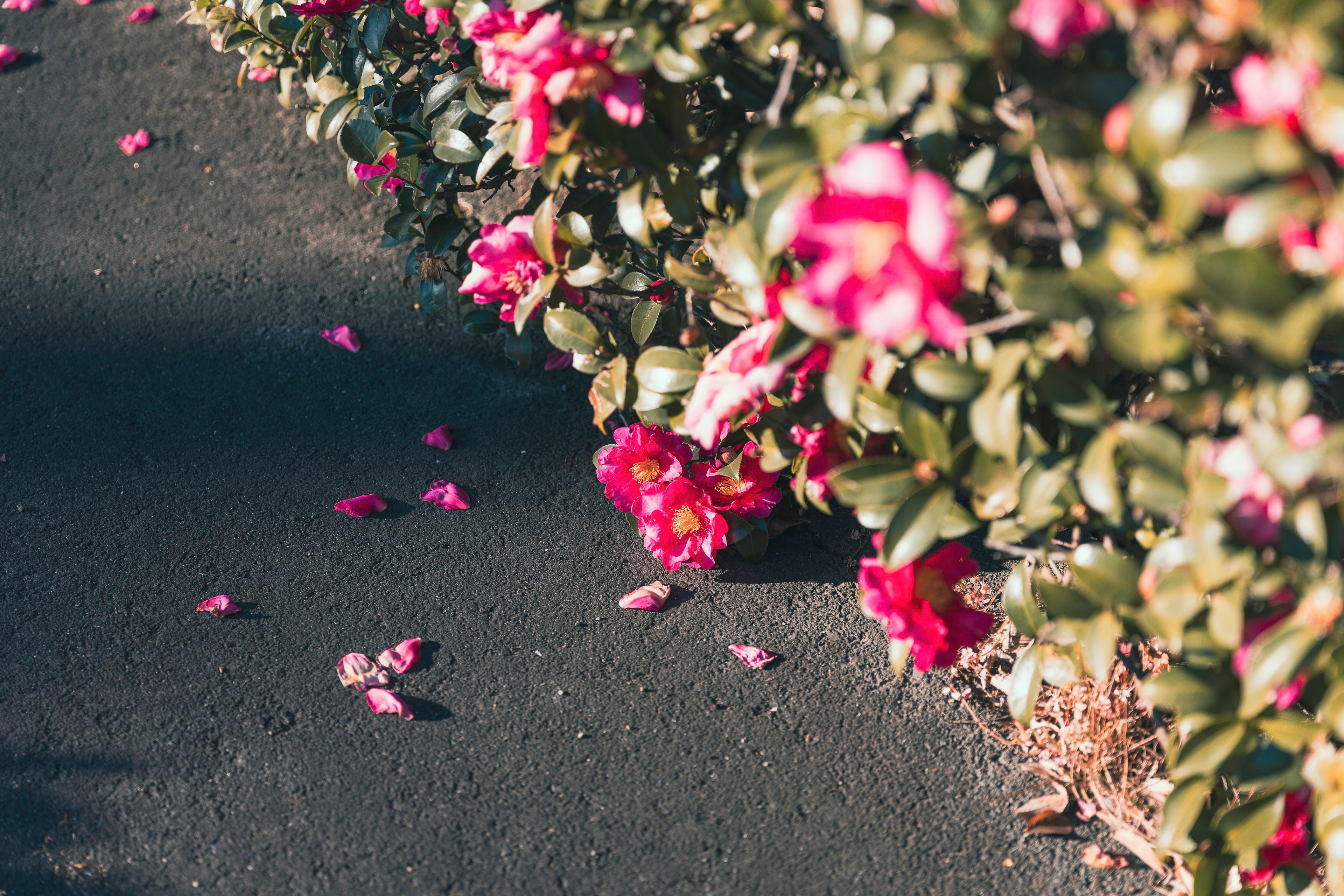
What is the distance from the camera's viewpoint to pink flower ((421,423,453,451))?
253cm

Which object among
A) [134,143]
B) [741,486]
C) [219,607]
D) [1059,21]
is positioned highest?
[1059,21]

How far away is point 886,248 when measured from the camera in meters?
1.01

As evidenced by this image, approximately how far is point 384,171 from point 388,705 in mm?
1281

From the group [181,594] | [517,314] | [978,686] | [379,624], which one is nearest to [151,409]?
[181,594]

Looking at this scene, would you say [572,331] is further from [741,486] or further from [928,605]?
[928,605]

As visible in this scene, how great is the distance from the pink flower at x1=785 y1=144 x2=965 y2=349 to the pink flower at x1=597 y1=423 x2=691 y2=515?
100 centimetres

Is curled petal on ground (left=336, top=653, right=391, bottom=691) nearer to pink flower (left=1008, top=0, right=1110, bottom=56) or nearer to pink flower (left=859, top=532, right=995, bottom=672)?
pink flower (left=859, top=532, right=995, bottom=672)

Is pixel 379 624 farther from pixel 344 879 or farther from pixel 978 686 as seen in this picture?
pixel 978 686

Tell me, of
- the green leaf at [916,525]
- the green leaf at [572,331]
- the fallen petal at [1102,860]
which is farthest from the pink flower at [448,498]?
the fallen petal at [1102,860]

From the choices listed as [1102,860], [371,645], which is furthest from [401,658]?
[1102,860]

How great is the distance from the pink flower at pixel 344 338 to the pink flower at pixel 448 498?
605 millimetres

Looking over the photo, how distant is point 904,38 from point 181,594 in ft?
6.47

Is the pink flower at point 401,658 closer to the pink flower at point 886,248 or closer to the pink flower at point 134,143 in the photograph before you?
the pink flower at point 886,248

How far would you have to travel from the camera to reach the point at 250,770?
6.41 ft
